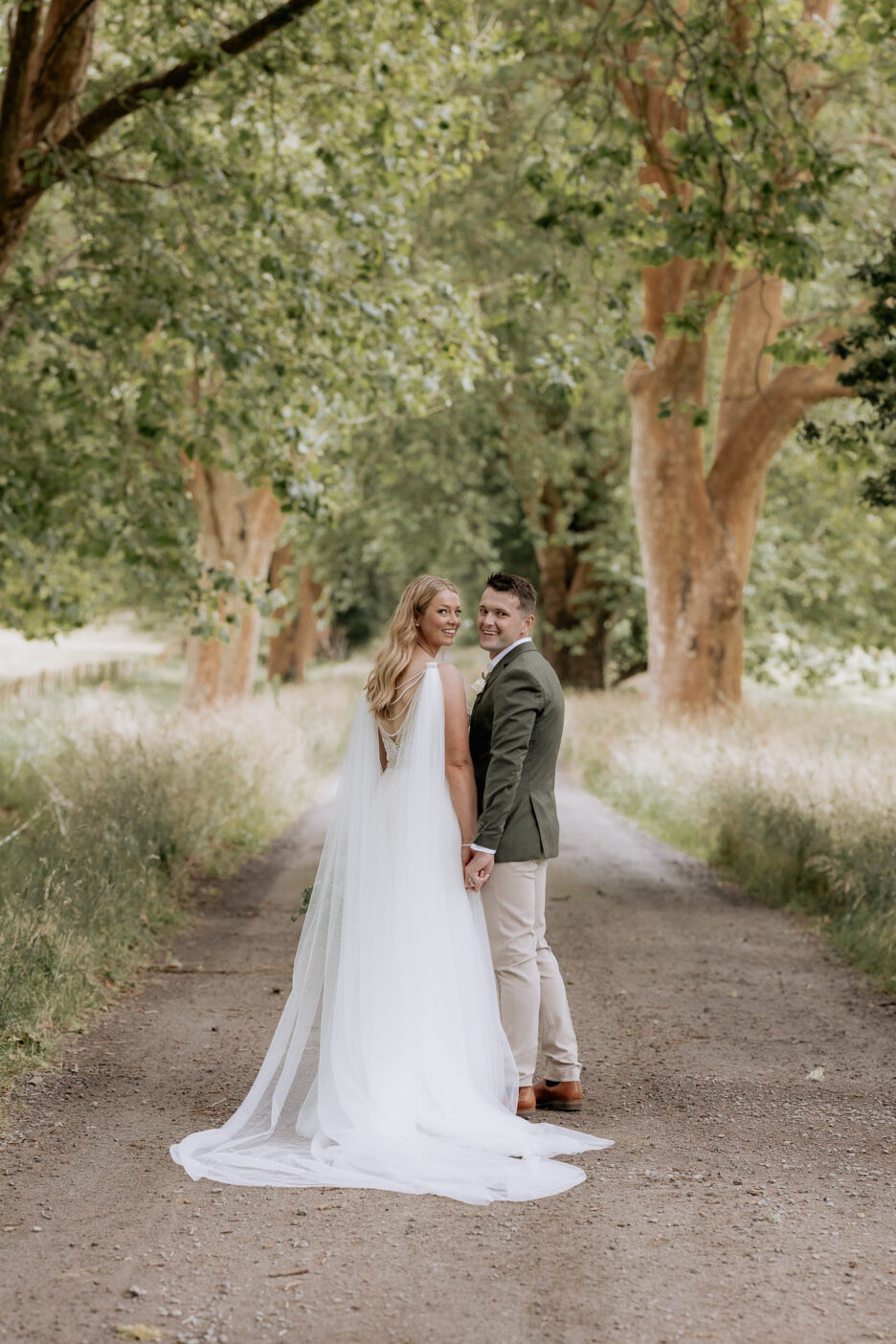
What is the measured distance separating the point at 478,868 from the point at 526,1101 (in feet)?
3.40

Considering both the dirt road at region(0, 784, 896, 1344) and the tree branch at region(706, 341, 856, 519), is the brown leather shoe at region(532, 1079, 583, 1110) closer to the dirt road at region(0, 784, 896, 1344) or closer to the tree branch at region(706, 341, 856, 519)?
the dirt road at region(0, 784, 896, 1344)

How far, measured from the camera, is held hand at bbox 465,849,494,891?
5.33 metres

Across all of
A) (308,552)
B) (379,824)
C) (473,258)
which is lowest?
(379,824)

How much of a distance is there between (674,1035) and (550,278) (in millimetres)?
6960

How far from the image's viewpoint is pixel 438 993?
529 centimetres

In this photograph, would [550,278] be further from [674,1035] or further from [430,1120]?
[430,1120]

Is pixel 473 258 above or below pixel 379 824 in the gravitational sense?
above

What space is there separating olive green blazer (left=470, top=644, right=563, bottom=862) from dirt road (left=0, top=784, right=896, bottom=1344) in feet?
4.05

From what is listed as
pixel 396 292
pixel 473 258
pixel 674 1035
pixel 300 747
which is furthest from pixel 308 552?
pixel 674 1035

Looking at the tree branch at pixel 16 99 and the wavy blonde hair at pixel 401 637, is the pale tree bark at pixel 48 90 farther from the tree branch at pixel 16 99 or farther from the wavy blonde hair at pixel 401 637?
the wavy blonde hair at pixel 401 637

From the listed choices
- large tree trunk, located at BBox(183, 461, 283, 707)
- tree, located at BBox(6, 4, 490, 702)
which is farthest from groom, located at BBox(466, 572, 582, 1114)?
large tree trunk, located at BBox(183, 461, 283, 707)

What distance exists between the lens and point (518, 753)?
17.4 feet

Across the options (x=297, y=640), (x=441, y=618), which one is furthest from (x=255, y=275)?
(x=297, y=640)

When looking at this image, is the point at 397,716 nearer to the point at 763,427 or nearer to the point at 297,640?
the point at 763,427
